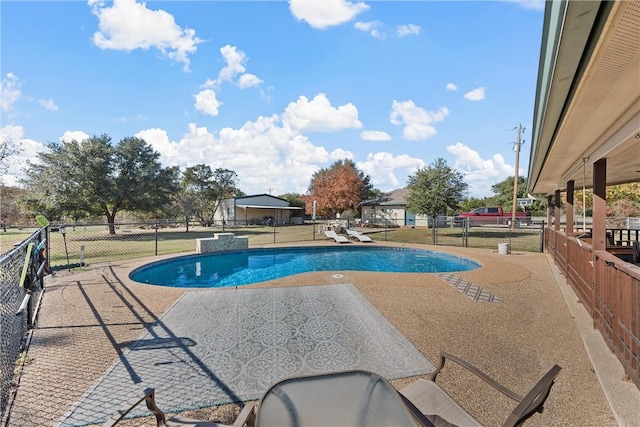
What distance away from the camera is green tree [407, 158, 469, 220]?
730 inches

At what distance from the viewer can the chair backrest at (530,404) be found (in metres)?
1.36

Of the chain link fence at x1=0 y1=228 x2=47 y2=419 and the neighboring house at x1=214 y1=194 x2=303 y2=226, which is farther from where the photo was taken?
→ the neighboring house at x1=214 y1=194 x2=303 y2=226

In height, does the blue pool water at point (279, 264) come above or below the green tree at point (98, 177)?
below

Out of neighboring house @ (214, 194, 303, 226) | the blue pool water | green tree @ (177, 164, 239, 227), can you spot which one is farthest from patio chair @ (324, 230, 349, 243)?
green tree @ (177, 164, 239, 227)

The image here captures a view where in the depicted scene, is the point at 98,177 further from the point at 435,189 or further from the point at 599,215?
the point at 599,215

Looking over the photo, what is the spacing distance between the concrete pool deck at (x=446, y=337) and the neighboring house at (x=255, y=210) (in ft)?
82.3

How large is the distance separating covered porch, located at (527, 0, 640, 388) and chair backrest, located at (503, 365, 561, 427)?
163 cm

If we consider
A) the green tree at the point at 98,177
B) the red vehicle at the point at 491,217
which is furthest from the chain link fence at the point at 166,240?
the green tree at the point at 98,177

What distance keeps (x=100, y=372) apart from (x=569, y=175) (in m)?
9.71

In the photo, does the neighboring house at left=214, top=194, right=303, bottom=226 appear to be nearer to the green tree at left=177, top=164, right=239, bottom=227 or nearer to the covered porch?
the green tree at left=177, top=164, right=239, bottom=227

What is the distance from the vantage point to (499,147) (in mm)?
25938

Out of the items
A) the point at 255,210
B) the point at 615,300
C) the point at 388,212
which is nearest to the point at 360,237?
the point at 615,300

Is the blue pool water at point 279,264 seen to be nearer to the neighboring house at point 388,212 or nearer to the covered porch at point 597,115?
the covered porch at point 597,115

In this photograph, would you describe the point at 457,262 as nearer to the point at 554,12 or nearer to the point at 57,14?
the point at 554,12
